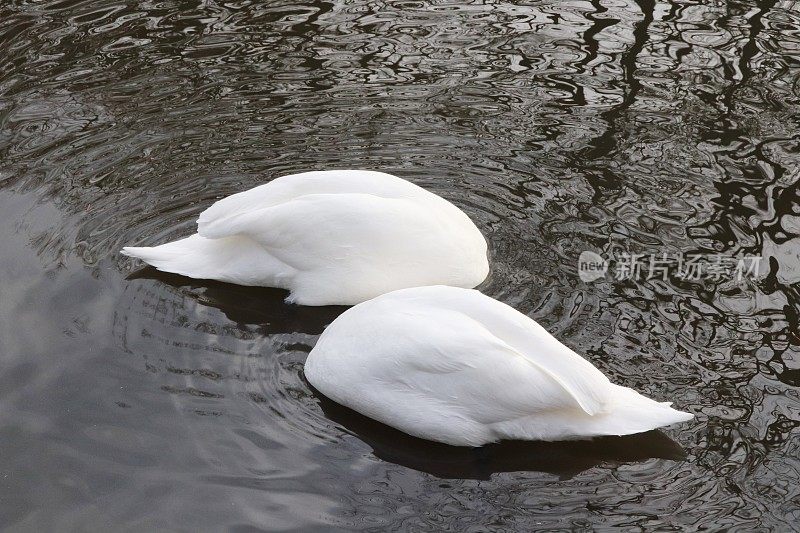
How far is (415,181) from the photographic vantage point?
297 inches

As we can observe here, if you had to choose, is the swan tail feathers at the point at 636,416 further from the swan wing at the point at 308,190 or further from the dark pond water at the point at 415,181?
the swan wing at the point at 308,190

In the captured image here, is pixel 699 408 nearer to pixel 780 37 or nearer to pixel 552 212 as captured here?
pixel 552 212

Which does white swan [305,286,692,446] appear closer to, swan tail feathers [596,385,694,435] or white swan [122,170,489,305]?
swan tail feathers [596,385,694,435]

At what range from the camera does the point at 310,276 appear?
6.36 metres

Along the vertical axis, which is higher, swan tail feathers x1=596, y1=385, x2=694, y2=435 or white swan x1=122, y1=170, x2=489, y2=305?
white swan x1=122, y1=170, x2=489, y2=305

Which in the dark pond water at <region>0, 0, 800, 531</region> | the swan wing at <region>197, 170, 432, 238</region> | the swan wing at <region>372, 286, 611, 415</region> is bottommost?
the dark pond water at <region>0, 0, 800, 531</region>

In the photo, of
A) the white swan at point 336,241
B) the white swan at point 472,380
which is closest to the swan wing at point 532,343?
the white swan at point 472,380

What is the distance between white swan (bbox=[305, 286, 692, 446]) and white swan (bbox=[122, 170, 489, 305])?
0.69 m

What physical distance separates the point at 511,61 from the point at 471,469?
477 centimetres

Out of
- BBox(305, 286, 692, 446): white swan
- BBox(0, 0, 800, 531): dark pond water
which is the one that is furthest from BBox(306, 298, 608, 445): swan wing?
BBox(0, 0, 800, 531): dark pond water

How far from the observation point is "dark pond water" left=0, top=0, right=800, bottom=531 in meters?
5.07

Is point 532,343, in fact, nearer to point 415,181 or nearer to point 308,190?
point 308,190

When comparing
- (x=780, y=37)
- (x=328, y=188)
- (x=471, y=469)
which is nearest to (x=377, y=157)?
(x=328, y=188)

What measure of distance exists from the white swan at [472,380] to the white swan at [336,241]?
2.26ft
